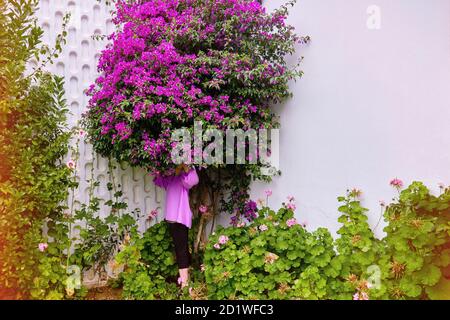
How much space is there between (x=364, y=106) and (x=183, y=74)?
123 cm

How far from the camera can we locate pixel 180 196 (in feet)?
10.2

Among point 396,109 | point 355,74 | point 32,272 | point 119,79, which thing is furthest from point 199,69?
point 32,272

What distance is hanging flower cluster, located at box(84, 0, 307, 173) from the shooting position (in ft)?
9.12

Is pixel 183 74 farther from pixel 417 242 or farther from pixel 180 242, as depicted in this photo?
pixel 417 242

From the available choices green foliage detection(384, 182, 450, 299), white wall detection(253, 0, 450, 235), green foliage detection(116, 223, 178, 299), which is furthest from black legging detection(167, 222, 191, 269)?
green foliage detection(384, 182, 450, 299)

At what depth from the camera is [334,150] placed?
109 inches

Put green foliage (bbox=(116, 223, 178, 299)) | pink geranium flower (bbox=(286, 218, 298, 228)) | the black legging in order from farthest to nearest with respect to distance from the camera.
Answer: the black legging, green foliage (bbox=(116, 223, 178, 299)), pink geranium flower (bbox=(286, 218, 298, 228))

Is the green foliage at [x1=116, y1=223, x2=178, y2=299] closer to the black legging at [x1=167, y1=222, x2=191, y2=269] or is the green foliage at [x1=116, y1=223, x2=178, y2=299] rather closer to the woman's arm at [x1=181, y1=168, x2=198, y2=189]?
the black legging at [x1=167, y1=222, x2=191, y2=269]

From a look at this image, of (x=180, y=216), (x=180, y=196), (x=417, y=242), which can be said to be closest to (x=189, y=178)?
(x=180, y=196)

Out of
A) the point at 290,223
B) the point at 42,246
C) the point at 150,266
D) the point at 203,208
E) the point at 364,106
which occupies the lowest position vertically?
the point at 150,266

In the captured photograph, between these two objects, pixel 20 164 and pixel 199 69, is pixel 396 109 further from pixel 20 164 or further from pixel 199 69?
pixel 20 164

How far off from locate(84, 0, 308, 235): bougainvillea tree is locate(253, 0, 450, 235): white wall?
194mm

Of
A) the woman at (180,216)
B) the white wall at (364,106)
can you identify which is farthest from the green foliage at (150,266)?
the white wall at (364,106)

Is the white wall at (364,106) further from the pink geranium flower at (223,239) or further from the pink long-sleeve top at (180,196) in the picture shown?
the pink long-sleeve top at (180,196)
